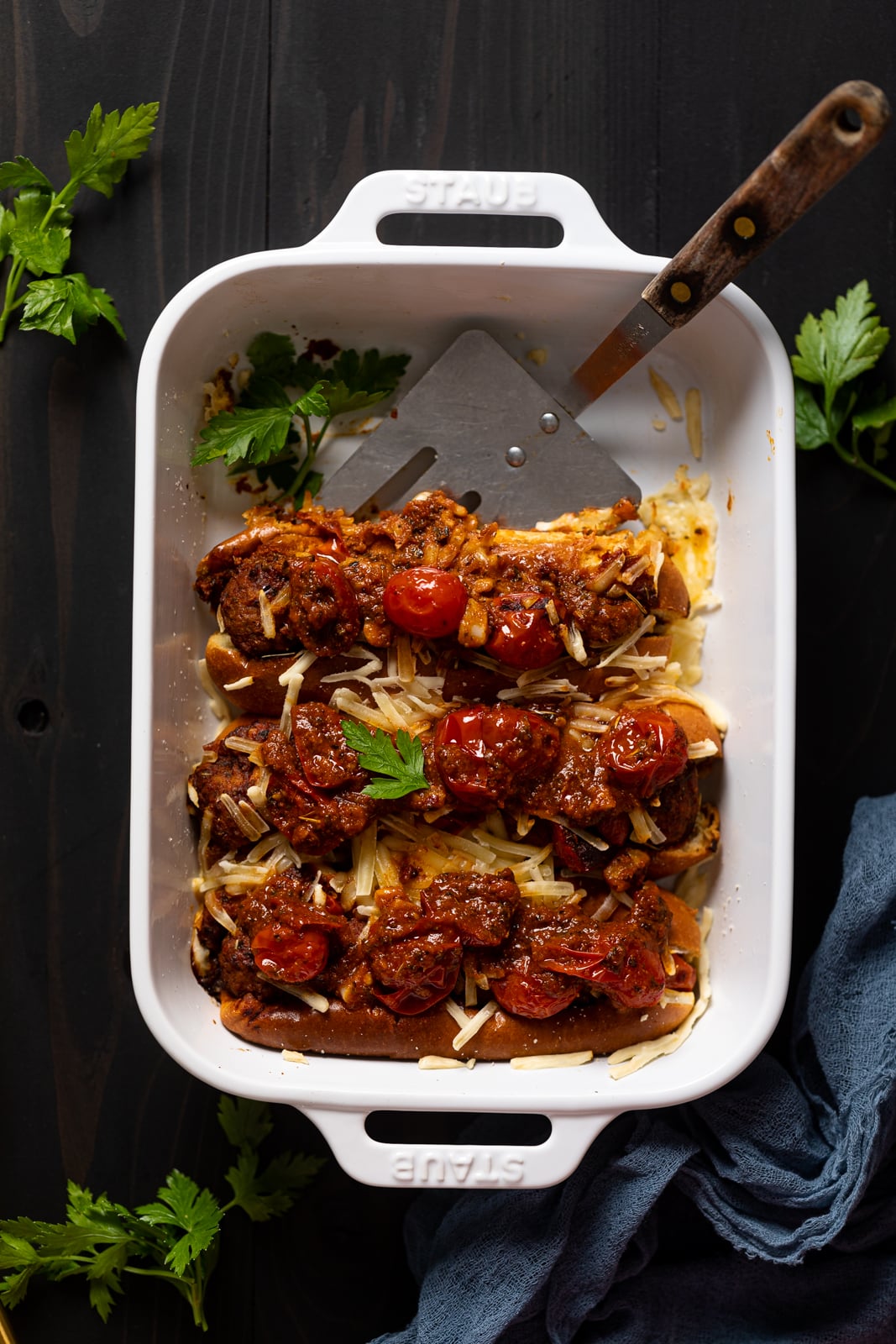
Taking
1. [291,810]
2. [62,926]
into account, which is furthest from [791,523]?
[62,926]

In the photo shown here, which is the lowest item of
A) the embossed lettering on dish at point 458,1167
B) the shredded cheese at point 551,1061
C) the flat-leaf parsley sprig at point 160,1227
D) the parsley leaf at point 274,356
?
the flat-leaf parsley sprig at point 160,1227

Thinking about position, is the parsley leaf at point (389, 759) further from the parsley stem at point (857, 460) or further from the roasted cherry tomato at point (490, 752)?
the parsley stem at point (857, 460)

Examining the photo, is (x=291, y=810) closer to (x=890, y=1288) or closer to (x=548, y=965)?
(x=548, y=965)

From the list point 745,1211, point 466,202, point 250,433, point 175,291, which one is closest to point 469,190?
point 466,202

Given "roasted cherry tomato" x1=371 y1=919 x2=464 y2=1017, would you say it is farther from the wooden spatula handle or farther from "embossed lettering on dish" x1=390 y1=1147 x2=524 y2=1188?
the wooden spatula handle

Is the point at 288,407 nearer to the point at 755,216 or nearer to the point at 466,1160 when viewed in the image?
the point at 755,216

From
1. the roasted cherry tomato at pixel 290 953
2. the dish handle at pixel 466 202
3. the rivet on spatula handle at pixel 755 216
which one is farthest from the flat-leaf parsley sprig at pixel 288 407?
the roasted cherry tomato at pixel 290 953
